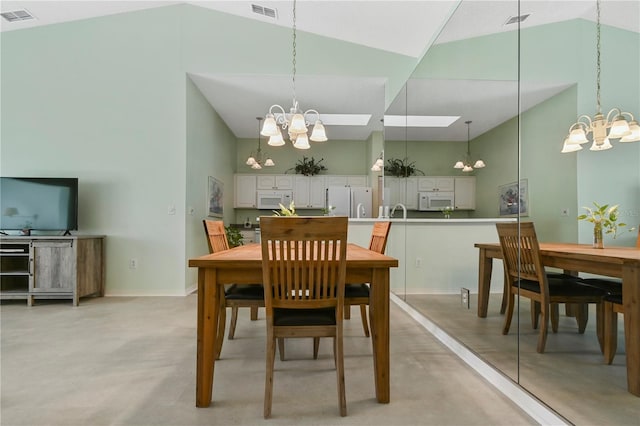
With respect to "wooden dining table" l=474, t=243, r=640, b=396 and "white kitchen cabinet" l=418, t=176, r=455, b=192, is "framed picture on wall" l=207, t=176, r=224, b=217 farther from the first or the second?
"wooden dining table" l=474, t=243, r=640, b=396

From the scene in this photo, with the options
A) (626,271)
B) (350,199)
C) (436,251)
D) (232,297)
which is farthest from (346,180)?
(626,271)

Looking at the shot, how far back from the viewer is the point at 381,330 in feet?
6.56

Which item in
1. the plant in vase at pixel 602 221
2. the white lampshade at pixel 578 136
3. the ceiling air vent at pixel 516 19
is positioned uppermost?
the ceiling air vent at pixel 516 19

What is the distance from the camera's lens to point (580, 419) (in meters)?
1.59

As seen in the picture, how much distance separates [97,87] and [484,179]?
460 cm

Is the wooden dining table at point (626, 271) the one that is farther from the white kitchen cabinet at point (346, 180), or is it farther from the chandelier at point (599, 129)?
the white kitchen cabinet at point (346, 180)

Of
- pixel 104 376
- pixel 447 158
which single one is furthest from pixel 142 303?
pixel 447 158

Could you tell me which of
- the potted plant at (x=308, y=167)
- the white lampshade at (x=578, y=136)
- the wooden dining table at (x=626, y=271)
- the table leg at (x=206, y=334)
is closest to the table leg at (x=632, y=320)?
the wooden dining table at (x=626, y=271)

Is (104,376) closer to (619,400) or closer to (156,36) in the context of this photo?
(619,400)

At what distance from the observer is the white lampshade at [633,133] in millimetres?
1281

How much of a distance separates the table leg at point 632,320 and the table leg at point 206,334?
1665 millimetres

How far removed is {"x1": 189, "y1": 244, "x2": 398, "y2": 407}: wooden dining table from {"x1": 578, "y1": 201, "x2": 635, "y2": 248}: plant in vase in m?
0.83

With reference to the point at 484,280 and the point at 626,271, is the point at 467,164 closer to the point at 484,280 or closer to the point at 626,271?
the point at 484,280

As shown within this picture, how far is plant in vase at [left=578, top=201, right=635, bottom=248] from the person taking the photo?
54.2 inches
